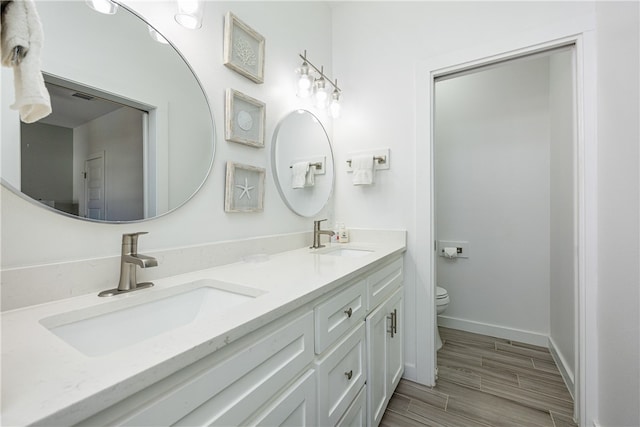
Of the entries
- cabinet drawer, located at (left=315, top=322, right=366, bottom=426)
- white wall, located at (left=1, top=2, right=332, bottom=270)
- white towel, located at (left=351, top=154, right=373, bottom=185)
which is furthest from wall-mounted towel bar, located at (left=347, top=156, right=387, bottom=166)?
cabinet drawer, located at (left=315, top=322, right=366, bottom=426)

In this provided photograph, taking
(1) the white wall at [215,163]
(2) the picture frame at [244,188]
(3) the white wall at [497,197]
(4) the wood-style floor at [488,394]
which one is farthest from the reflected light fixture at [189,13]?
(4) the wood-style floor at [488,394]

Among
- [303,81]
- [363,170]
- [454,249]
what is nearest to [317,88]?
[303,81]

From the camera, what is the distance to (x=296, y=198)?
5.67 ft

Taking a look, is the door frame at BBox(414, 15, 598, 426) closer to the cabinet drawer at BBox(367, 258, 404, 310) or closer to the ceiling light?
the cabinet drawer at BBox(367, 258, 404, 310)

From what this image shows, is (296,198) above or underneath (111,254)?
above

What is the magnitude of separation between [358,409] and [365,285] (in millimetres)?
501

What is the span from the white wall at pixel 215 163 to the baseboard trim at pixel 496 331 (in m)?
1.75

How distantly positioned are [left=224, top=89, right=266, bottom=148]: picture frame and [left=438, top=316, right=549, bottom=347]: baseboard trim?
7.76 feet

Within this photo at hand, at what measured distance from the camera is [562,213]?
6.03 feet

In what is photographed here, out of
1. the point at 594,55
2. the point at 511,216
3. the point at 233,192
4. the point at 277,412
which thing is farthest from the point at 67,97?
the point at 511,216

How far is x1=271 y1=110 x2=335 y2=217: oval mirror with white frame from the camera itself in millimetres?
1624

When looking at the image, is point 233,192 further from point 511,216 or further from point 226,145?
point 511,216

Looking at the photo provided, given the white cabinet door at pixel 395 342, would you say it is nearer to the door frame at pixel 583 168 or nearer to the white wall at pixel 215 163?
the white wall at pixel 215 163

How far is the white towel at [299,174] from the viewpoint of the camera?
172 centimetres
